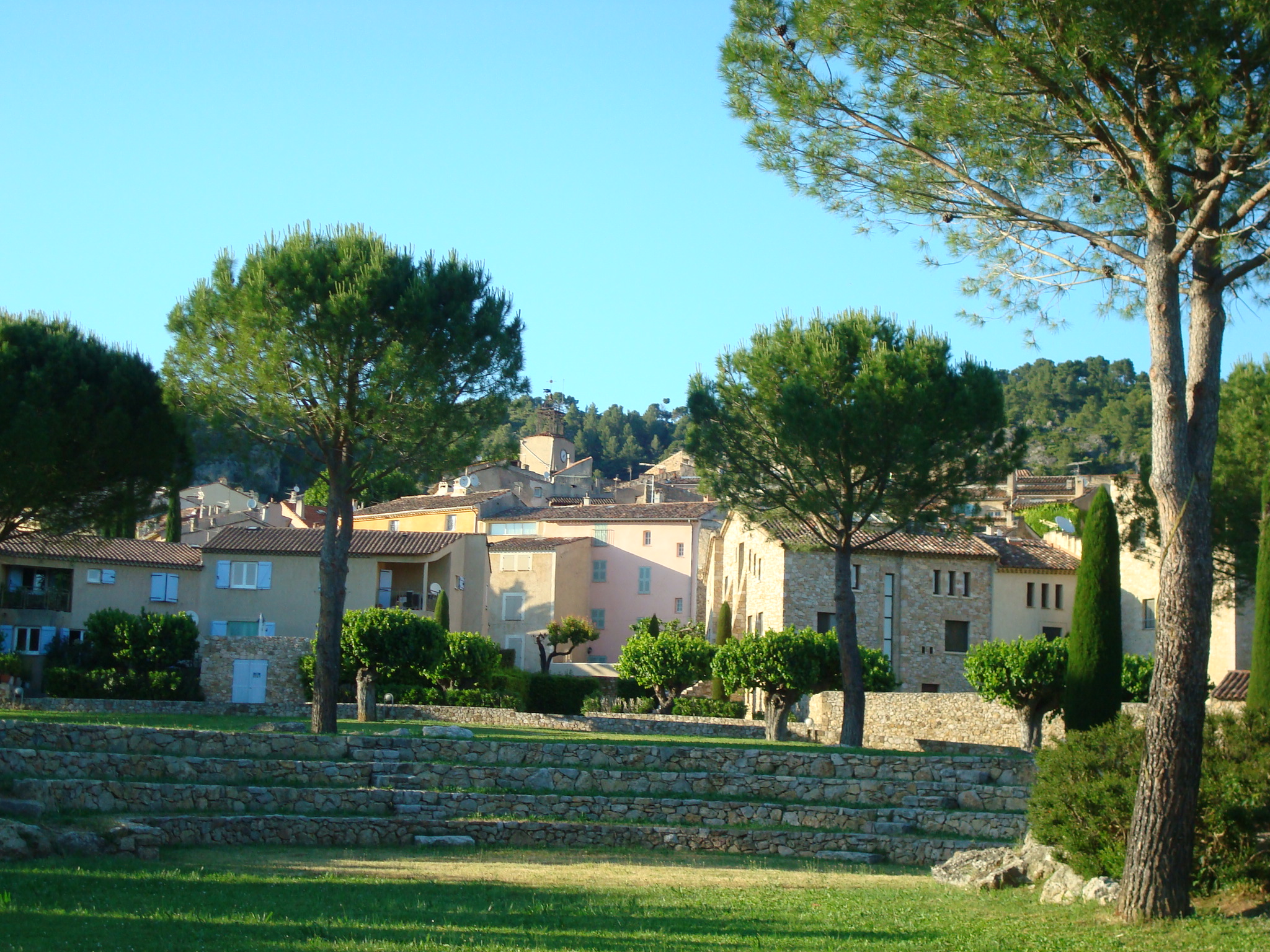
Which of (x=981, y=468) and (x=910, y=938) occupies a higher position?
(x=981, y=468)

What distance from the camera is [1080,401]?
130m

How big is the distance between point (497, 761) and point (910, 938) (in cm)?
1383

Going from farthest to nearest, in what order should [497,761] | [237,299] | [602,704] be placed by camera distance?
1. [602,704]
2. [237,299]
3. [497,761]

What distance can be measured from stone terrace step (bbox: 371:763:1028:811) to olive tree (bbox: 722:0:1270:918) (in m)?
11.7

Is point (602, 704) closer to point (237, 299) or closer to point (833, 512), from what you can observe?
point (833, 512)

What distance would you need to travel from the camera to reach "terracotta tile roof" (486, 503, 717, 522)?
62.3 meters

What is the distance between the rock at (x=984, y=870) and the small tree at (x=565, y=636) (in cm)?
3756

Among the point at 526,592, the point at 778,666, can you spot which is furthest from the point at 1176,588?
the point at 526,592

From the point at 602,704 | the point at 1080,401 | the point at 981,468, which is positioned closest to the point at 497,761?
the point at 981,468

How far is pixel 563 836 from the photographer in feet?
65.7

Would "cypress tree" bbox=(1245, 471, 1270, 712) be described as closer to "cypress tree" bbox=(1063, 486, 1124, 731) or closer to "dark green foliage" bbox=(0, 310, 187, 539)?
"cypress tree" bbox=(1063, 486, 1124, 731)

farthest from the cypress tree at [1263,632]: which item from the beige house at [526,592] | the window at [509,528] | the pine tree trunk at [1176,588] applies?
the window at [509,528]

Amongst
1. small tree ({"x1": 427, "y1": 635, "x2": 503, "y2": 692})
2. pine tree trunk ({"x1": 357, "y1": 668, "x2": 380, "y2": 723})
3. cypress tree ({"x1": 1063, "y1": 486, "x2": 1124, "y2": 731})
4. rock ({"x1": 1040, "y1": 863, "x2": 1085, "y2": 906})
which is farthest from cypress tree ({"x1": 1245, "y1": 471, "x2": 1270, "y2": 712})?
small tree ({"x1": 427, "y1": 635, "x2": 503, "y2": 692})

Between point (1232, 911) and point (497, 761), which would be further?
point (497, 761)
